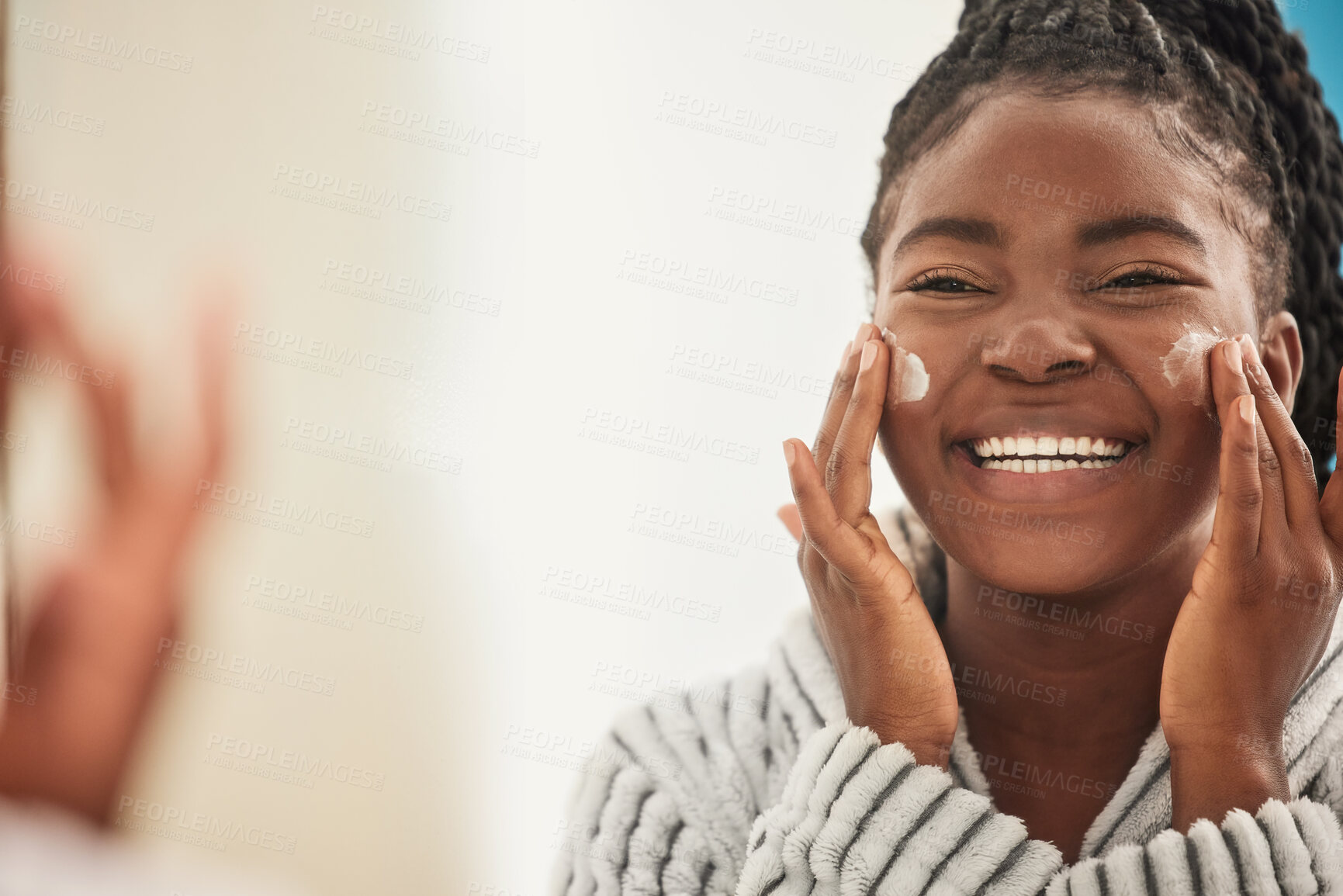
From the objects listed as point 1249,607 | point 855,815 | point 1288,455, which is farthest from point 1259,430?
point 855,815

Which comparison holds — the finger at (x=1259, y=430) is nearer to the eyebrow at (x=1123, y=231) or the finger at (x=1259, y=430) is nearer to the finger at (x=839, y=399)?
the eyebrow at (x=1123, y=231)

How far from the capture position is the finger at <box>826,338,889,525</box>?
3.01 ft

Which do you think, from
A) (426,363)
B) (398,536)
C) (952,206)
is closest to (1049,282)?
(952,206)

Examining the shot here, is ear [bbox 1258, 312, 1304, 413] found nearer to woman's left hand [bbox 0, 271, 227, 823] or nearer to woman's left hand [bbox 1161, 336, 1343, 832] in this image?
woman's left hand [bbox 1161, 336, 1343, 832]

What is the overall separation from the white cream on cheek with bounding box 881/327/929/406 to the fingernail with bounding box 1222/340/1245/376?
0.24 meters

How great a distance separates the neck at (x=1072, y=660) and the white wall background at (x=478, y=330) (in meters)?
0.31

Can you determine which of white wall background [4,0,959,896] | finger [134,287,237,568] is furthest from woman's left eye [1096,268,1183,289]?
finger [134,287,237,568]

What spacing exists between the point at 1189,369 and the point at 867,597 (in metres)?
0.33

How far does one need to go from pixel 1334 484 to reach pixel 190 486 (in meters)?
0.99

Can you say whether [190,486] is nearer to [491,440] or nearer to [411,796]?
[491,440]

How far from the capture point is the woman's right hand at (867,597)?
2.89 feet

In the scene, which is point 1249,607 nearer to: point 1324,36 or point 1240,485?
point 1240,485

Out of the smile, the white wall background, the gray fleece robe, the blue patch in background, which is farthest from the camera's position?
the white wall background

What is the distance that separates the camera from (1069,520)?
86cm
